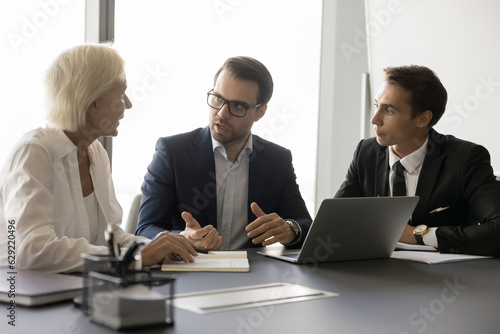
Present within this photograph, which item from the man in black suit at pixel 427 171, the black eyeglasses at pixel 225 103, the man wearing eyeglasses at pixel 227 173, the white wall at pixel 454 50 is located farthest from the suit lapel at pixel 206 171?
the white wall at pixel 454 50

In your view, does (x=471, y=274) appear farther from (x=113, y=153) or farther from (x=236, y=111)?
(x=113, y=153)

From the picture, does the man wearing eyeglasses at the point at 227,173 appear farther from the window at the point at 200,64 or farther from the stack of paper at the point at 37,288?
the window at the point at 200,64

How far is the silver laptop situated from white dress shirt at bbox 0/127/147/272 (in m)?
0.70

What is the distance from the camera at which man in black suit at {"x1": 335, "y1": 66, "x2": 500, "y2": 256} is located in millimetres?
2566

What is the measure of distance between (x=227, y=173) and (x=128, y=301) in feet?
5.72

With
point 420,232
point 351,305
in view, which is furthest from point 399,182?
point 351,305

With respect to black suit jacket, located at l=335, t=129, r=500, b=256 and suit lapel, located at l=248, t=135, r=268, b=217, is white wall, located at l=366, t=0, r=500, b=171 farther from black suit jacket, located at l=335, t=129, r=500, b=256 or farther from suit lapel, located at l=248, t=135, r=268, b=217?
suit lapel, located at l=248, t=135, r=268, b=217

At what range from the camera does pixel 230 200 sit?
2.87 metres

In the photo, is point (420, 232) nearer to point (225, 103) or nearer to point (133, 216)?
point (225, 103)

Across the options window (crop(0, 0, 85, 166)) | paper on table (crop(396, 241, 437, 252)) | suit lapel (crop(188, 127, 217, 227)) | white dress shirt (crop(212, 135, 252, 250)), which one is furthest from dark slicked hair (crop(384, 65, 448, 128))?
window (crop(0, 0, 85, 166))

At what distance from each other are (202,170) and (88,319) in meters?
1.59

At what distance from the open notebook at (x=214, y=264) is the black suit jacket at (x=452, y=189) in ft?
3.23

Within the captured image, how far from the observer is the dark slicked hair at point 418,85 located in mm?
3037

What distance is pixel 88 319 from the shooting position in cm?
123
